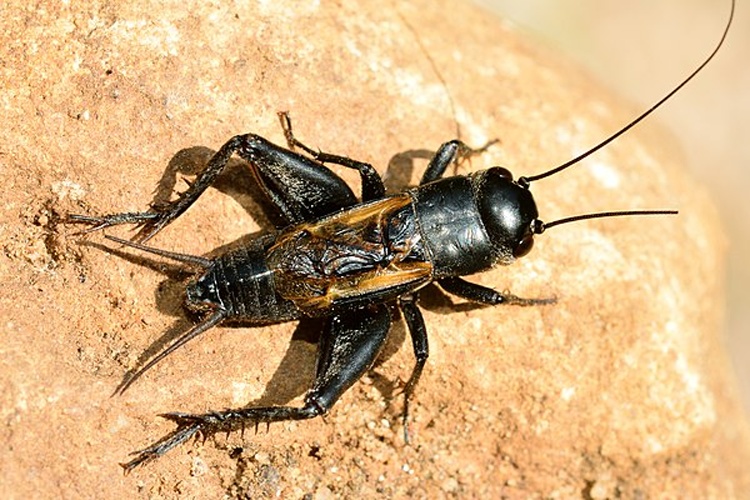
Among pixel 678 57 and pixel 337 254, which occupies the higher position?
pixel 337 254

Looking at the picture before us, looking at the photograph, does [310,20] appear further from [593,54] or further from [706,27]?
[706,27]

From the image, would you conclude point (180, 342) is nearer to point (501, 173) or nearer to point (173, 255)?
point (173, 255)

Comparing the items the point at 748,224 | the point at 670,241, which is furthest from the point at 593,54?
the point at 670,241

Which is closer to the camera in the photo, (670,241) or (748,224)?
(670,241)

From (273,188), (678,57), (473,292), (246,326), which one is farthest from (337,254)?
(678,57)

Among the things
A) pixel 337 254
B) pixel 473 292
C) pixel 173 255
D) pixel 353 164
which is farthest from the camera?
pixel 473 292

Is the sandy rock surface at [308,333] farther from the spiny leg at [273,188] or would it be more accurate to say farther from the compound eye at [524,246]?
the compound eye at [524,246]
